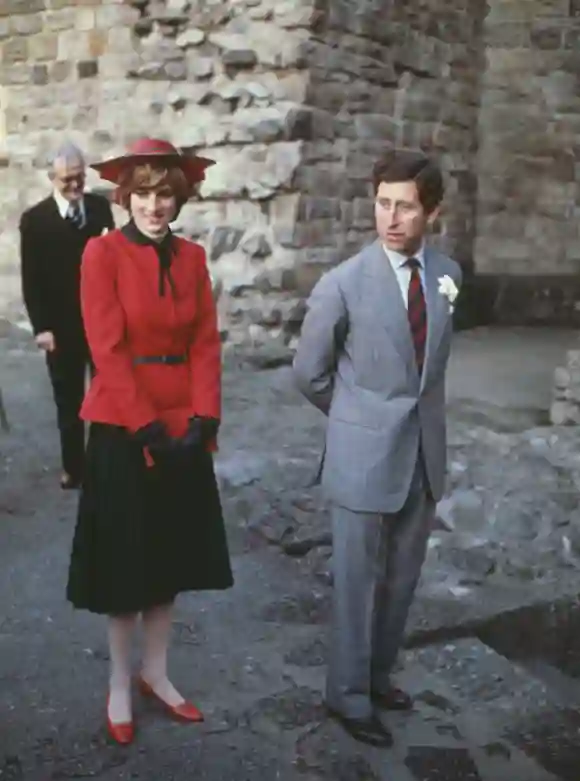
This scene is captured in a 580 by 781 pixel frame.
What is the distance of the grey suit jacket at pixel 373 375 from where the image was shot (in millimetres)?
3311

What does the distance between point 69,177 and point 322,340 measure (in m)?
2.62

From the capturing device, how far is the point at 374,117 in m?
9.66

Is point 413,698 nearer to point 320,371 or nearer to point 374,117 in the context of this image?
point 320,371

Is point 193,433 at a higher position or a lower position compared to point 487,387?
higher

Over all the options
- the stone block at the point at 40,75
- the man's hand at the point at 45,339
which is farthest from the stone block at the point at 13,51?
the man's hand at the point at 45,339

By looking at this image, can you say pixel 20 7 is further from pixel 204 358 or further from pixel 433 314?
pixel 433 314

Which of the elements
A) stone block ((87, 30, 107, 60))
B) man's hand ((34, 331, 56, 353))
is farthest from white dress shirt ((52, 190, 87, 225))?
stone block ((87, 30, 107, 60))

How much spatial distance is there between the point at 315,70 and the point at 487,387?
272 cm

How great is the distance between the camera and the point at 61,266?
5699 millimetres

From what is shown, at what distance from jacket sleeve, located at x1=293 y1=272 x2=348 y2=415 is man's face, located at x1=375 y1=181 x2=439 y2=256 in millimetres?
202

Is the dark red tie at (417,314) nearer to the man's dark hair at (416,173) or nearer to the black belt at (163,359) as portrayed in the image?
the man's dark hair at (416,173)

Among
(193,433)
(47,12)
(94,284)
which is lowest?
(193,433)

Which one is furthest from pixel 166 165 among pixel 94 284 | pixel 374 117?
pixel 374 117

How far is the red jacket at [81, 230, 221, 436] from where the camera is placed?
324 cm
